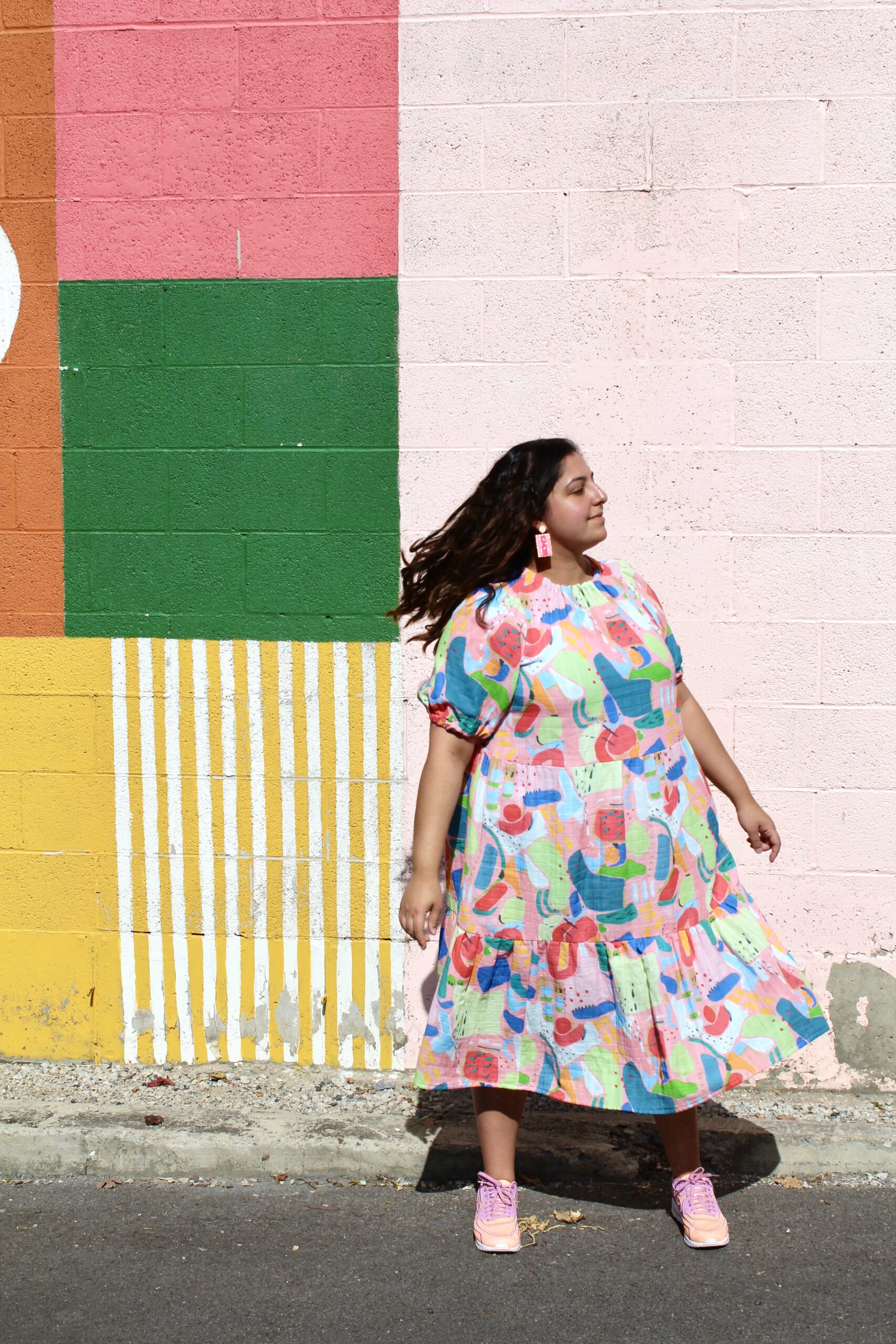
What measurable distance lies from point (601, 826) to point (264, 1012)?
1.70 m

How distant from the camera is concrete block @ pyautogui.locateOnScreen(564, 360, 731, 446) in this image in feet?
13.5

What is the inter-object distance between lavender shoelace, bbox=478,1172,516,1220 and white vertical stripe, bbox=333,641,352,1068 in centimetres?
105

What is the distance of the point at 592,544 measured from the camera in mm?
3342

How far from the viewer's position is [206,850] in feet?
14.4

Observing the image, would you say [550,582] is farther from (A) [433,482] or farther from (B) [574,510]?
(A) [433,482]

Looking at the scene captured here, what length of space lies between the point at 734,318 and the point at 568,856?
183cm

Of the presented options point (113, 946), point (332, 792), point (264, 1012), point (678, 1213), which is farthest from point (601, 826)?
point (113, 946)

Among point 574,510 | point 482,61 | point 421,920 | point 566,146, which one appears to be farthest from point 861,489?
point 421,920

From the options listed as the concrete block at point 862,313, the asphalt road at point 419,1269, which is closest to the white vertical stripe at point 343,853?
the asphalt road at point 419,1269

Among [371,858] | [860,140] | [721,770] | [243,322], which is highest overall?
[860,140]

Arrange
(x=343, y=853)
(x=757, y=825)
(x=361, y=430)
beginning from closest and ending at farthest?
(x=757, y=825) → (x=361, y=430) → (x=343, y=853)

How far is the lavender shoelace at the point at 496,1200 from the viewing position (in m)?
3.39

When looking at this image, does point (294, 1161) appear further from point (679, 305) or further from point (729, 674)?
point (679, 305)

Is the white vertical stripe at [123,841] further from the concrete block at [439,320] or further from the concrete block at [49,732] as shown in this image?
the concrete block at [439,320]
